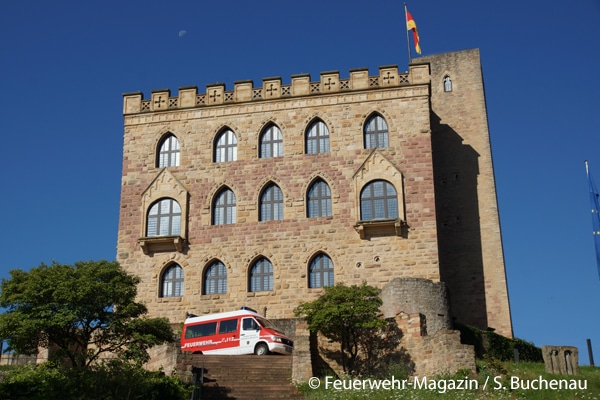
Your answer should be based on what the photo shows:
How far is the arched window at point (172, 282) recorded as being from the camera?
34250 millimetres

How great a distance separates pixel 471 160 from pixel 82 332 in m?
21.6

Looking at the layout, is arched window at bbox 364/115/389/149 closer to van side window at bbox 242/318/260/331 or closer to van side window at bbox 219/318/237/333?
van side window at bbox 242/318/260/331

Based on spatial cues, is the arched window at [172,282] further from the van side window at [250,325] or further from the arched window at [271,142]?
the van side window at [250,325]

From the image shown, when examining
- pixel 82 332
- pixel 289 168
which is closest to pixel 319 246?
pixel 289 168

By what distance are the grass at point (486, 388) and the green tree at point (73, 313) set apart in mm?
5134

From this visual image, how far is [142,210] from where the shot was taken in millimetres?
35438

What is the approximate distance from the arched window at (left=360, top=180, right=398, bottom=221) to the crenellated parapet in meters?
4.53

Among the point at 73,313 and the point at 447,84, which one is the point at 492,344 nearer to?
the point at 447,84

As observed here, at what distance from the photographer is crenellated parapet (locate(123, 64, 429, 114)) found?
3534 cm

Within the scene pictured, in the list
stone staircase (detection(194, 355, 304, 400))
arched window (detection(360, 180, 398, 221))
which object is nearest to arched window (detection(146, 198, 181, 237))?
arched window (detection(360, 180, 398, 221))

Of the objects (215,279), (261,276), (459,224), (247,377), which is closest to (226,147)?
(215,279)

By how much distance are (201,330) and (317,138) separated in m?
10.4

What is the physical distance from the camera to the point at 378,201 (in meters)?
33.7

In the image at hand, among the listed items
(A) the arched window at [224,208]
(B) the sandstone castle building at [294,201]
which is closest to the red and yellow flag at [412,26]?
(B) the sandstone castle building at [294,201]
